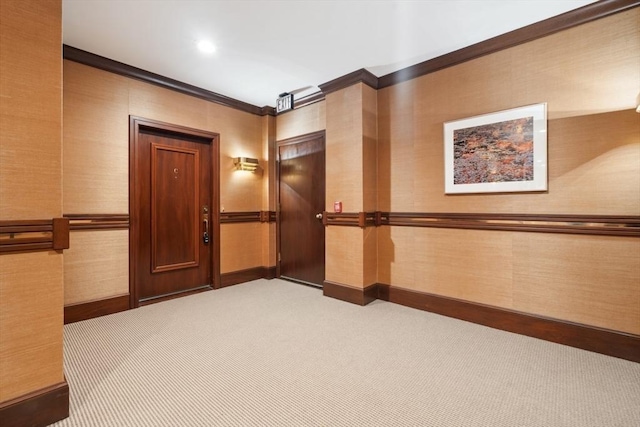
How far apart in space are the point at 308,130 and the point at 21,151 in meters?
3.45

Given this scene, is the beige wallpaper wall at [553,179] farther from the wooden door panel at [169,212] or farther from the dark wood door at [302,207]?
the wooden door panel at [169,212]

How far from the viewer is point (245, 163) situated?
15.5ft

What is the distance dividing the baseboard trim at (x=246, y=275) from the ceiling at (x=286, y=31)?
2.81m

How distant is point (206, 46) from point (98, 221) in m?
2.22

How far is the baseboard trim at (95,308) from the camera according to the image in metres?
3.19

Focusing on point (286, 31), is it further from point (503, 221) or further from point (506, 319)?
point (506, 319)

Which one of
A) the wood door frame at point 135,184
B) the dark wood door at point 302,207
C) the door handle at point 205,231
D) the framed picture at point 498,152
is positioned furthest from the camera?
the dark wood door at point 302,207

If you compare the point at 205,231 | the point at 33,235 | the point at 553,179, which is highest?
the point at 553,179

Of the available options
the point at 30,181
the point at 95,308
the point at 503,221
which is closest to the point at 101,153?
the point at 95,308

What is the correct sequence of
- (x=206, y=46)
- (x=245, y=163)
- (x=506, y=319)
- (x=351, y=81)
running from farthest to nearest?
(x=245, y=163) < (x=351, y=81) < (x=206, y=46) < (x=506, y=319)

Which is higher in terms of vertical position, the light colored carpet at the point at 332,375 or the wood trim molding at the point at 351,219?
the wood trim molding at the point at 351,219

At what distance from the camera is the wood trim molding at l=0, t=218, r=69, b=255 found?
1.63 m

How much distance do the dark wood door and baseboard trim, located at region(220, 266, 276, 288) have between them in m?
0.20

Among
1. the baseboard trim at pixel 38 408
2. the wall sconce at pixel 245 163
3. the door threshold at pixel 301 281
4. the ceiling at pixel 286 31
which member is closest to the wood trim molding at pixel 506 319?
the door threshold at pixel 301 281
